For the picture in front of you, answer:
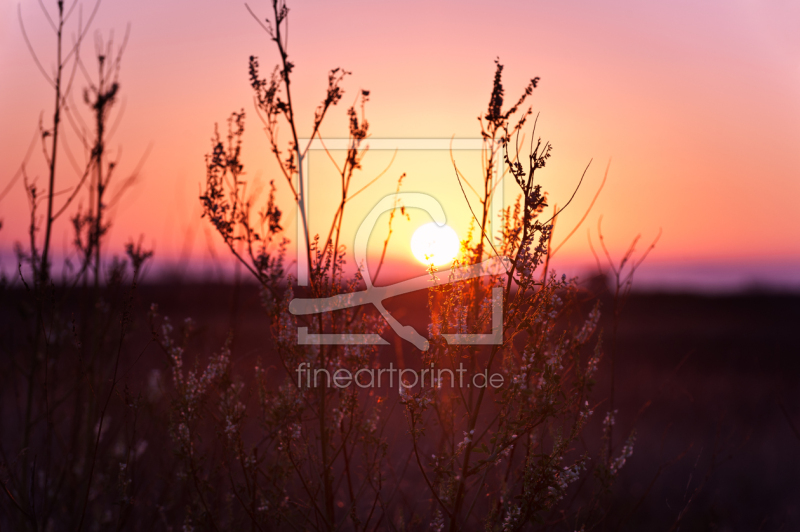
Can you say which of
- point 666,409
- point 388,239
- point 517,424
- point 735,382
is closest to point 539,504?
point 517,424

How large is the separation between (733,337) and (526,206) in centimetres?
1590

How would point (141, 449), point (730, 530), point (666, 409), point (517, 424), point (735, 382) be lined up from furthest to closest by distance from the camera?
point (735, 382) → point (666, 409) → point (730, 530) → point (141, 449) → point (517, 424)

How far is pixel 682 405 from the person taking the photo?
9.53 m

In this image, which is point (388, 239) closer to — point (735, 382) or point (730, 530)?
point (730, 530)

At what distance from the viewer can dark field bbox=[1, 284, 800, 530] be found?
328 cm

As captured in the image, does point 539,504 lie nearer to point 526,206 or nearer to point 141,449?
point 526,206

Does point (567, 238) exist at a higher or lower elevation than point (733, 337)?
higher

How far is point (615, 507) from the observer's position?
18.9ft

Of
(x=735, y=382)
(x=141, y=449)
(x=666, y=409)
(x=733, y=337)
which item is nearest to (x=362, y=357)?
(x=141, y=449)

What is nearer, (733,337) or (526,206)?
(526,206)

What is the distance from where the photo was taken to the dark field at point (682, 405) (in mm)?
3275

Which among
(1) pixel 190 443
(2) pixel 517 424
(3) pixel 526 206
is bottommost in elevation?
(1) pixel 190 443

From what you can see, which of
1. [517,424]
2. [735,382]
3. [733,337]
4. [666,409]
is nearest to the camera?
[517,424]

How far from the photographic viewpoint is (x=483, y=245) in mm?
2467
